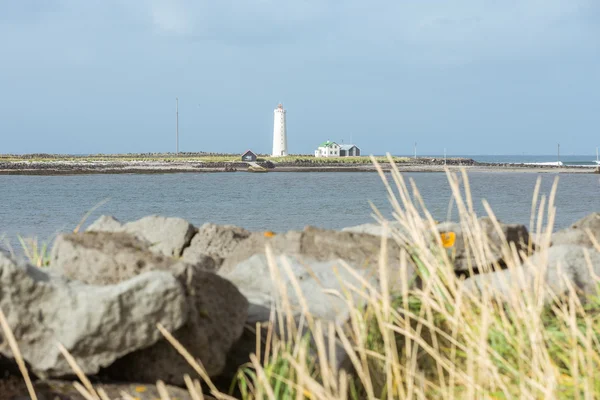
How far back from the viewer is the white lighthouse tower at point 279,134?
9353 cm

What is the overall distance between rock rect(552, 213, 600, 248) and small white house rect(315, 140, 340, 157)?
3825 inches

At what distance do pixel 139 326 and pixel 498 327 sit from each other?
1.75 m

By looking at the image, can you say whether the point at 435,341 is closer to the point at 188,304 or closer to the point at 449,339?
the point at 449,339

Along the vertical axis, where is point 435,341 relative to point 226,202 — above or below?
above

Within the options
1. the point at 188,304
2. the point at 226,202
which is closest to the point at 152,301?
the point at 188,304

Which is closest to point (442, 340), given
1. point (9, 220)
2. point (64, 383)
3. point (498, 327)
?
point (498, 327)

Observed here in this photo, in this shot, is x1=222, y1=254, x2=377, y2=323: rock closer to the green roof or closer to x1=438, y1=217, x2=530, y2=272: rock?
x1=438, y1=217, x2=530, y2=272: rock

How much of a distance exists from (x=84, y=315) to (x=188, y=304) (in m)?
0.47

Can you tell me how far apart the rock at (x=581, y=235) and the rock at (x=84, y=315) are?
361 cm

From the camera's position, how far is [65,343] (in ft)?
10.4

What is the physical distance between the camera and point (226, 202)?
42.8m

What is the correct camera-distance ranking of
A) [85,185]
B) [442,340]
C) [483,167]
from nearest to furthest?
[442,340], [85,185], [483,167]

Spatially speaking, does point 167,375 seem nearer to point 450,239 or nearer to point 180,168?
point 450,239

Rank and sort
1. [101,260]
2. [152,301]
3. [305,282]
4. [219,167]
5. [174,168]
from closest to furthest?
[152,301] < [101,260] < [305,282] < [174,168] < [219,167]
